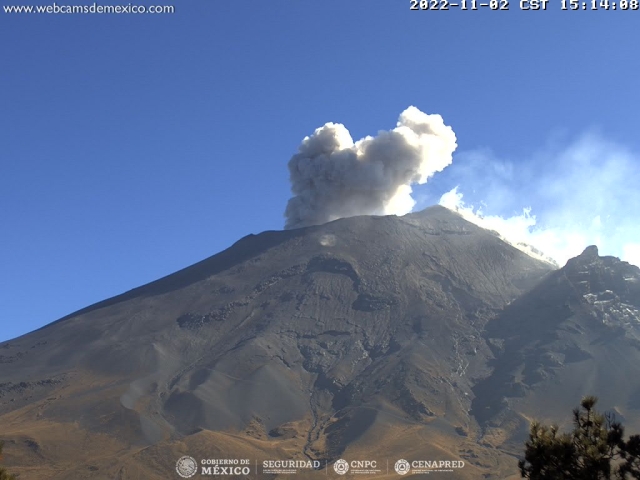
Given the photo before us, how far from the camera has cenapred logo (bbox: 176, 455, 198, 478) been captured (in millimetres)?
94812


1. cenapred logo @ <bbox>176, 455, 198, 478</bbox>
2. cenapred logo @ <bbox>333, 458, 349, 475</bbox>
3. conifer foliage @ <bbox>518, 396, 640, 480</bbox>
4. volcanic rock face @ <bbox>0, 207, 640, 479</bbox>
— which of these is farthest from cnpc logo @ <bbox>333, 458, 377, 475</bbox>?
conifer foliage @ <bbox>518, 396, 640, 480</bbox>

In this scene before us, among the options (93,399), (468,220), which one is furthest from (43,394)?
(468,220)

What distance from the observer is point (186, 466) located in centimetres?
9612

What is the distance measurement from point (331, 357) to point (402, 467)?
143 ft

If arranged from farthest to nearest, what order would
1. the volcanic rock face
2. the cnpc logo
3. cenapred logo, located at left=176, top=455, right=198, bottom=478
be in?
the volcanic rock face → the cnpc logo → cenapred logo, located at left=176, top=455, right=198, bottom=478

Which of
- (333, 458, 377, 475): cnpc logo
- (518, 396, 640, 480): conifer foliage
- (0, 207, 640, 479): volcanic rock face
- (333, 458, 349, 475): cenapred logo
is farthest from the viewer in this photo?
(0, 207, 640, 479): volcanic rock face

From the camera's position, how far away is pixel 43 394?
125500mm

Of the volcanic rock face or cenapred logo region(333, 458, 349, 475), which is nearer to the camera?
cenapred logo region(333, 458, 349, 475)

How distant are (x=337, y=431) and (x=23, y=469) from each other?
40.7 m

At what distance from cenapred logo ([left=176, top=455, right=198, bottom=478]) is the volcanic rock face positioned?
Result: 1.38 m

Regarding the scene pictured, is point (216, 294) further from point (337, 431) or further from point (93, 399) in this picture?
point (337, 431)

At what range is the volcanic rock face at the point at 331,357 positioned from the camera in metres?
107

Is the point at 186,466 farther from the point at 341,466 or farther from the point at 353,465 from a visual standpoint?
the point at 353,465

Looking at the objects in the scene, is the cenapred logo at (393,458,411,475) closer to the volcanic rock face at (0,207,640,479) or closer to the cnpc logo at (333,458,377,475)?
the cnpc logo at (333,458,377,475)
